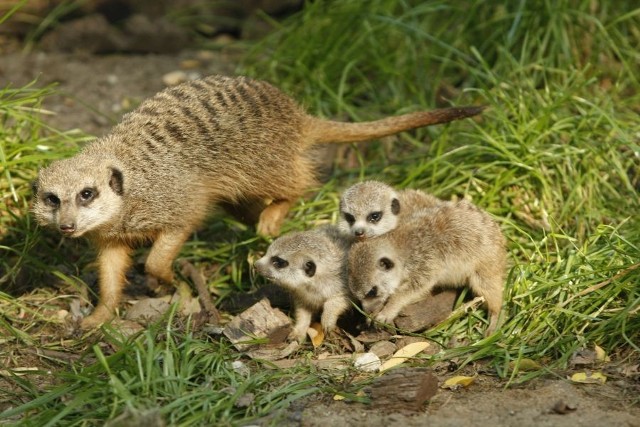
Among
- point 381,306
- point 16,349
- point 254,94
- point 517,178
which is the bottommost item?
point 16,349

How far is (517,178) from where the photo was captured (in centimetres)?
416

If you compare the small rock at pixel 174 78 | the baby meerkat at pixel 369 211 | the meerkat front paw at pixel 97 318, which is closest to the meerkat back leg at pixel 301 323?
the baby meerkat at pixel 369 211

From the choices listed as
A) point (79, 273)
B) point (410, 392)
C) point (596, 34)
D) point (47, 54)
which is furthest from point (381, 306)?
point (47, 54)

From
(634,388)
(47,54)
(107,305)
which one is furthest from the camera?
(47,54)

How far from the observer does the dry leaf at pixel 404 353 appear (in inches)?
129

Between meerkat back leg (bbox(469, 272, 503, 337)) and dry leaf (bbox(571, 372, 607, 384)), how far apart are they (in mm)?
419

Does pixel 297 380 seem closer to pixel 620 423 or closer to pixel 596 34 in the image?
pixel 620 423

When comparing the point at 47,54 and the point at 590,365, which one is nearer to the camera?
the point at 590,365

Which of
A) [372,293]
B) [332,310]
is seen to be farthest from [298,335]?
[372,293]

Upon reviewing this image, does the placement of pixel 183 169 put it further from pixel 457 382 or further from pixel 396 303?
pixel 457 382

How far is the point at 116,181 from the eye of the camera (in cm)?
368

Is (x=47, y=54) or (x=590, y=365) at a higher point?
(x=47, y=54)

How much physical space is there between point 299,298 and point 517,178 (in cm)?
128

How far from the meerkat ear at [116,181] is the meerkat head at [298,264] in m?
0.69
